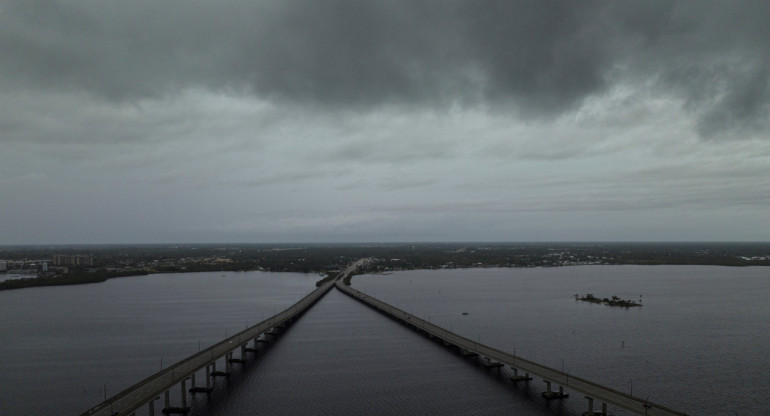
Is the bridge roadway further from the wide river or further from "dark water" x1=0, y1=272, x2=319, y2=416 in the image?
"dark water" x1=0, y1=272, x2=319, y2=416

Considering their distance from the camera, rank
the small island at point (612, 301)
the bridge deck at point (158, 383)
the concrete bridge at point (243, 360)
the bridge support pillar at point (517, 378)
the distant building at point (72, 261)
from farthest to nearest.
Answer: the distant building at point (72, 261), the small island at point (612, 301), the bridge support pillar at point (517, 378), the concrete bridge at point (243, 360), the bridge deck at point (158, 383)

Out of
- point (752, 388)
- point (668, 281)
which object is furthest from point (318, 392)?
point (668, 281)

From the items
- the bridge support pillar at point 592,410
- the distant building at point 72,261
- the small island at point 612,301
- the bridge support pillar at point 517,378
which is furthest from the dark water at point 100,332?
the distant building at point 72,261

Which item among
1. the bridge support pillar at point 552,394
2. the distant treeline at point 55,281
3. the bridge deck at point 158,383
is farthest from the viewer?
the distant treeline at point 55,281

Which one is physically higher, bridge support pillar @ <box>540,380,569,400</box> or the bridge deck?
the bridge deck

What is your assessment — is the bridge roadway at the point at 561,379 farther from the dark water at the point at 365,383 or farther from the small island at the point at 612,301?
the small island at the point at 612,301

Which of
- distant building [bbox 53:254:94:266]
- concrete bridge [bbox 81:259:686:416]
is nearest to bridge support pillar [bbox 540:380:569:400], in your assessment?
concrete bridge [bbox 81:259:686:416]

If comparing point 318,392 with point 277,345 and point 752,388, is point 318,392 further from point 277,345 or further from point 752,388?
point 752,388
